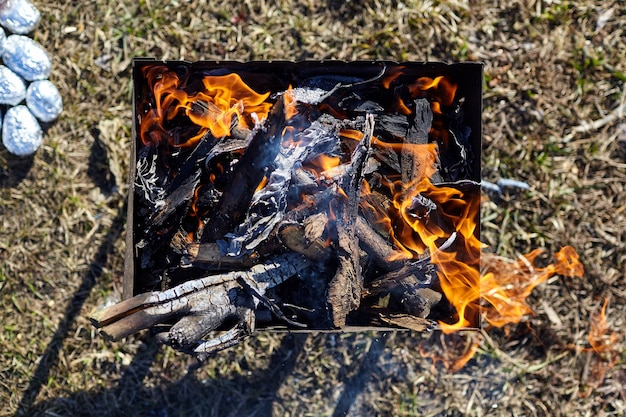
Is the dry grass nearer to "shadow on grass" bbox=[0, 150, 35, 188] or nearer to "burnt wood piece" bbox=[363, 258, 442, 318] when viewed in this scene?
"shadow on grass" bbox=[0, 150, 35, 188]

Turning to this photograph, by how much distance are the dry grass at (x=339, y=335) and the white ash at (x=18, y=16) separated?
0.23 ft

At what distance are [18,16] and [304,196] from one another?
1.98m

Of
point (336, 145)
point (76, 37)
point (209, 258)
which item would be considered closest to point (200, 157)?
point (209, 258)

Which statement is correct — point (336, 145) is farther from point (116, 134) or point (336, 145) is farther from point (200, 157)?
point (116, 134)

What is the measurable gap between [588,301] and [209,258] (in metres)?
2.18

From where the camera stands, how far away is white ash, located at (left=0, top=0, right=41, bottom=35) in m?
2.96

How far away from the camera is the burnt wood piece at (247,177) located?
2.02 m


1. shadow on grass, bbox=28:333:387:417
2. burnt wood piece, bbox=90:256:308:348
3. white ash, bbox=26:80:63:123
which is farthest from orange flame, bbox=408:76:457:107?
white ash, bbox=26:80:63:123

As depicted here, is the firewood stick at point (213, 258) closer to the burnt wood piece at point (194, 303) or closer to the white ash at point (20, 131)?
the burnt wood piece at point (194, 303)

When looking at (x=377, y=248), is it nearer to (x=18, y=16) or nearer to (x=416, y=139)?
(x=416, y=139)

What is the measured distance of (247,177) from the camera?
2.15m

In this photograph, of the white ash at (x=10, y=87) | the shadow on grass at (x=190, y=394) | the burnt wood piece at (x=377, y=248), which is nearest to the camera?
the burnt wood piece at (x=377, y=248)

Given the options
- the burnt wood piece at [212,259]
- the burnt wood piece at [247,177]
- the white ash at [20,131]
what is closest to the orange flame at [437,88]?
the burnt wood piece at [247,177]

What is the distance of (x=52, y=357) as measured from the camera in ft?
9.95
